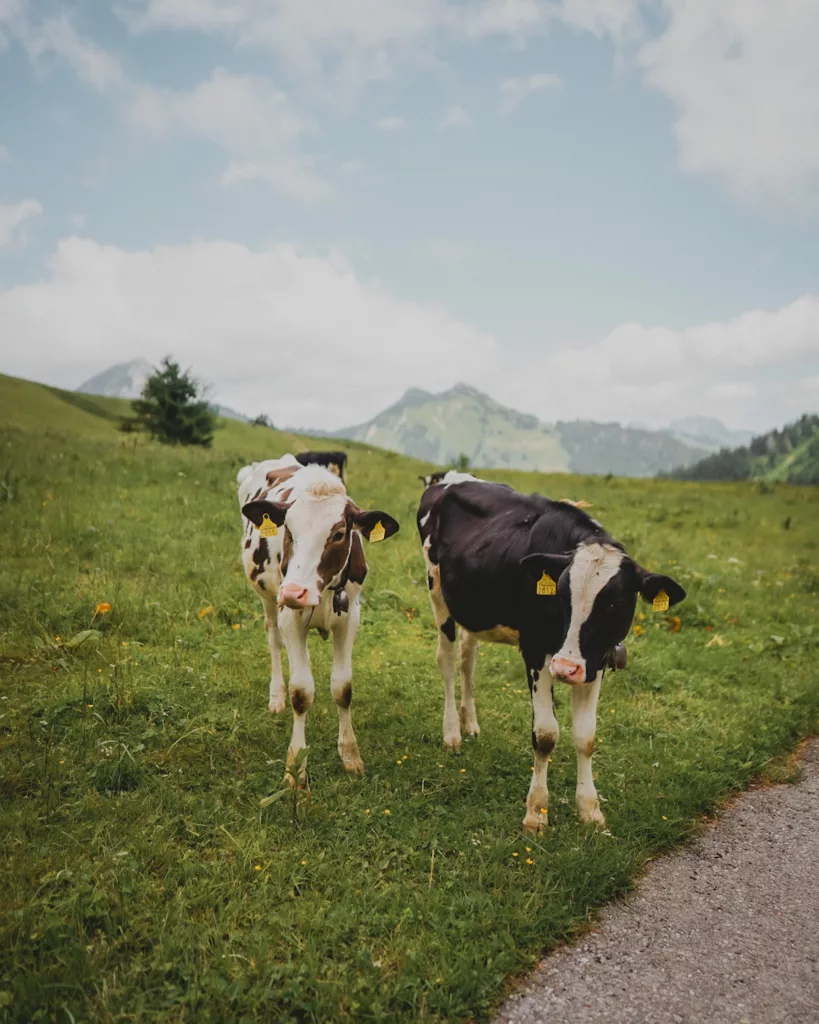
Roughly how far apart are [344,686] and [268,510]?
178 cm

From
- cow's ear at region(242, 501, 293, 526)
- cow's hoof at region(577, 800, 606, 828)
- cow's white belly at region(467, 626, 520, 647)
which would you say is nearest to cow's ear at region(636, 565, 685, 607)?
cow's white belly at region(467, 626, 520, 647)

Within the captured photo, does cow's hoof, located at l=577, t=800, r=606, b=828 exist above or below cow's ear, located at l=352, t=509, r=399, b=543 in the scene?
below

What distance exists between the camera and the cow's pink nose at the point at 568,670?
183 inches

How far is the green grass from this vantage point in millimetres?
3650

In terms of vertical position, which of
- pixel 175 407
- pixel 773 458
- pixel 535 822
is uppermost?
pixel 773 458

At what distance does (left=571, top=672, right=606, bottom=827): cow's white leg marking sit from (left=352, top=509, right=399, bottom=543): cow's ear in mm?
2082

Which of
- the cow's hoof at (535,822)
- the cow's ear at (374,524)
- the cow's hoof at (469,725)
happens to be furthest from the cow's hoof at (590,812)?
the cow's ear at (374,524)

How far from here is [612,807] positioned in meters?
5.57

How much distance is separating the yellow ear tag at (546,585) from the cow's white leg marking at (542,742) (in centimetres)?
60

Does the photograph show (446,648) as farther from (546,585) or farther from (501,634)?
(546,585)

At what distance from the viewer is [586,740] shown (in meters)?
5.27

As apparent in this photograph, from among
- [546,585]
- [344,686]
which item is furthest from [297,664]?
[546,585]

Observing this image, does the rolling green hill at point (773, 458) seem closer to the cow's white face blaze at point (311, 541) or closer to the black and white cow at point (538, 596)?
the black and white cow at point (538, 596)

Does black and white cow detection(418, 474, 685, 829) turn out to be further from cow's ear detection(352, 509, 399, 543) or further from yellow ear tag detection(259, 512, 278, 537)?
yellow ear tag detection(259, 512, 278, 537)
